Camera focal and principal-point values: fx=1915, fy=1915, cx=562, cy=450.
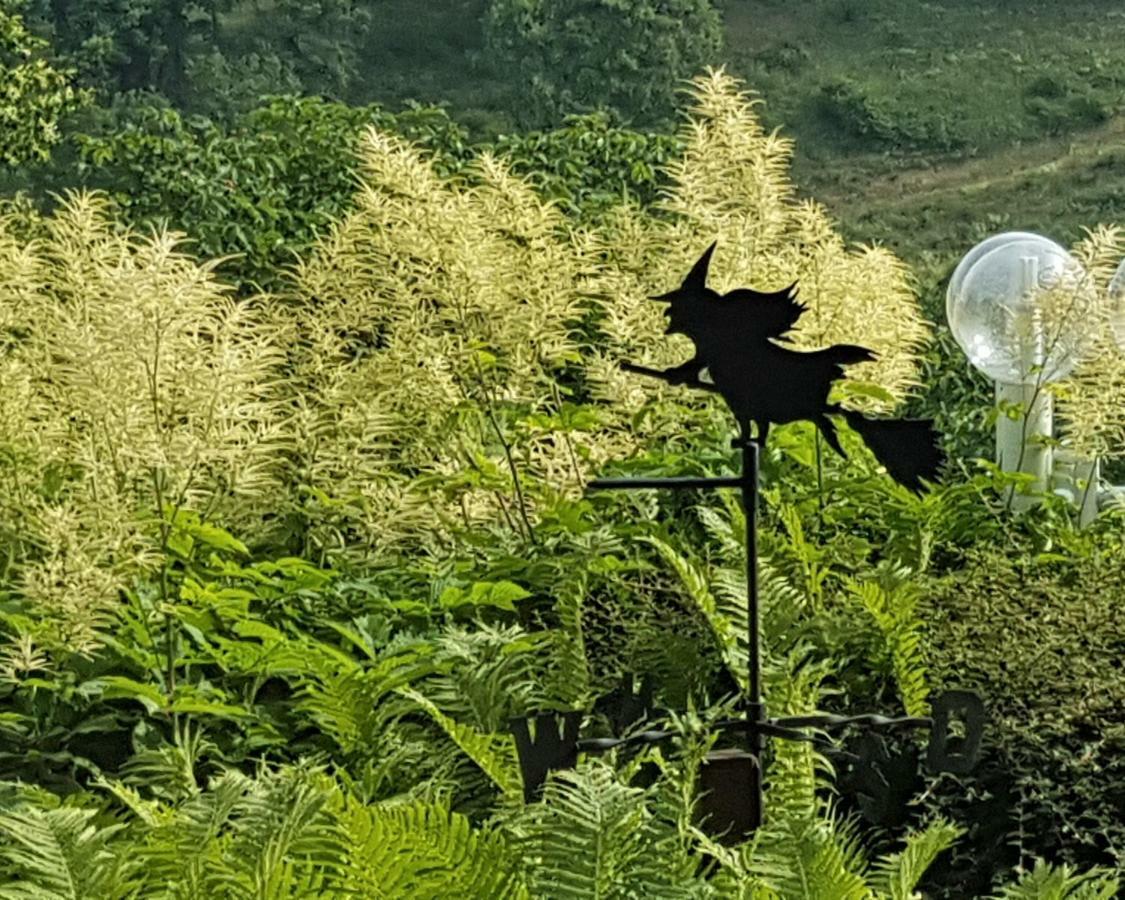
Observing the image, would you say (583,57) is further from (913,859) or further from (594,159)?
(913,859)

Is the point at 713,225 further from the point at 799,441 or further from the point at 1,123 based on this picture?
the point at 1,123

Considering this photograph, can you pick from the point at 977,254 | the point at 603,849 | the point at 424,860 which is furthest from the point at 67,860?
the point at 977,254

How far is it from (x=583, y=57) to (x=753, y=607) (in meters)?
7.76

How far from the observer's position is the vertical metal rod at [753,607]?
5.14 ft

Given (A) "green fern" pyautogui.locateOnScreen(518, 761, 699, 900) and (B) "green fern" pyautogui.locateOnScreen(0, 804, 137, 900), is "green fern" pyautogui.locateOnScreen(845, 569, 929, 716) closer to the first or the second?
(A) "green fern" pyautogui.locateOnScreen(518, 761, 699, 900)

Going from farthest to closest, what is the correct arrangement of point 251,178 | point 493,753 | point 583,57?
point 583,57 → point 251,178 → point 493,753

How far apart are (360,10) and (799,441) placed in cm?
676

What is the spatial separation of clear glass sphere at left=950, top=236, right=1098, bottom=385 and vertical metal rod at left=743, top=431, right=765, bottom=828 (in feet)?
5.03

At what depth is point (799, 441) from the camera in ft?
10.2

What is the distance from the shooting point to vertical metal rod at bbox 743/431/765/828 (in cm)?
157

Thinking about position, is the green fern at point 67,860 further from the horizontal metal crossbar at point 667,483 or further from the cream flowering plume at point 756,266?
the cream flowering plume at point 756,266

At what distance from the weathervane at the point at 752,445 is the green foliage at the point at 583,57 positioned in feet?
24.6

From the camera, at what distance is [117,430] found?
2.37 m

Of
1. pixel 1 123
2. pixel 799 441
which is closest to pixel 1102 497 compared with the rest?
pixel 799 441
